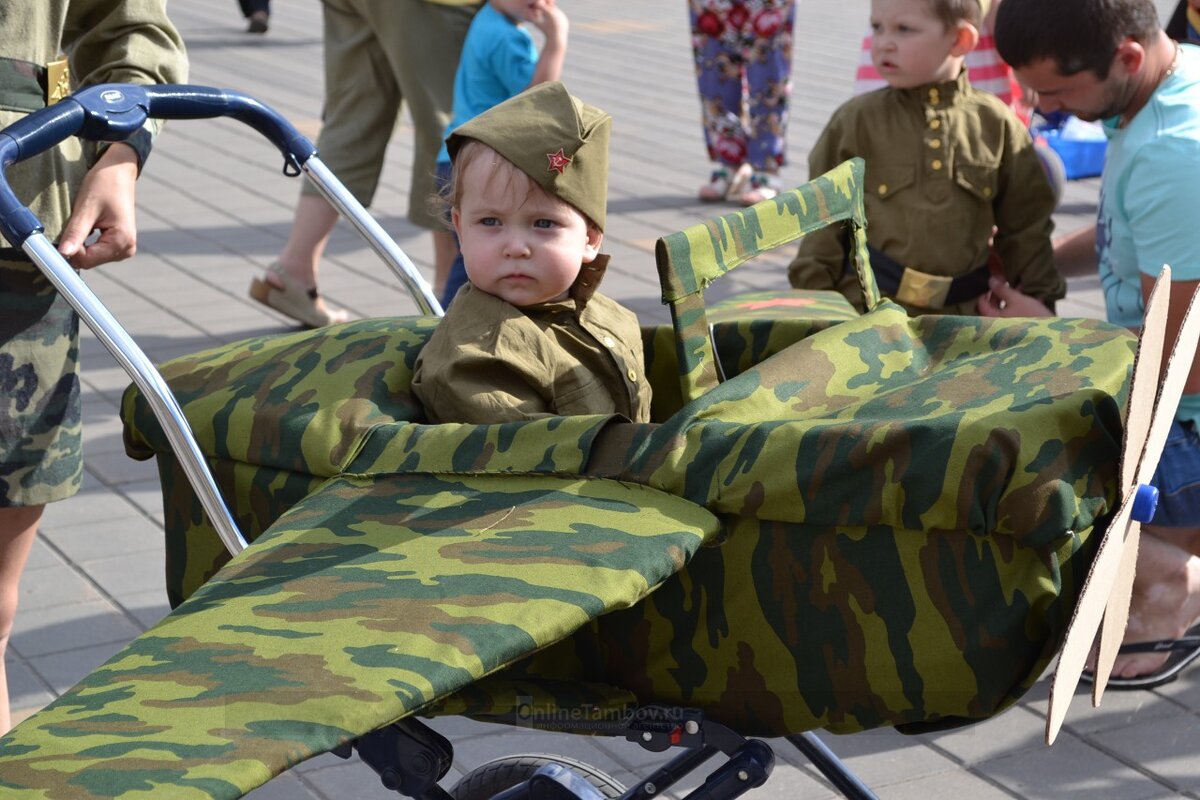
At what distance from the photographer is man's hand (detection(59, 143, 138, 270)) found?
2590 millimetres

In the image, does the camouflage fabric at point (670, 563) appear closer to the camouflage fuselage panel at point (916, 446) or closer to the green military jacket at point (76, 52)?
the camouflage fuselage panel at point (916, 446)

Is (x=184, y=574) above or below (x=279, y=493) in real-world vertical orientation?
below

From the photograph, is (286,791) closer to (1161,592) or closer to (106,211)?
(106,211)

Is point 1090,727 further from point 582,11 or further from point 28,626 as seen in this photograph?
point 582,11

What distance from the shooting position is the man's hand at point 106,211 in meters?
2.59


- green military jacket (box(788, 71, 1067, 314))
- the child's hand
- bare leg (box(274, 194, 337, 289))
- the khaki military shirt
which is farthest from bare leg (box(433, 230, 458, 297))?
the khaki military shirt

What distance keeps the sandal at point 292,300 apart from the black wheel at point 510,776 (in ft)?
10.1

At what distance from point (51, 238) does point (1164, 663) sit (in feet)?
7.71

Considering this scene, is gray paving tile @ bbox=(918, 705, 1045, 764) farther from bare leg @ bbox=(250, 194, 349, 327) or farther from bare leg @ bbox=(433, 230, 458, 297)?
bare leg @ bbox=(250, 194, 349, 327)

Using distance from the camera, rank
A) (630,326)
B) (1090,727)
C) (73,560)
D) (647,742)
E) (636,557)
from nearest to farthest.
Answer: (636,557)
(647,742)
(630,326)
(1090,727)
(73,560)

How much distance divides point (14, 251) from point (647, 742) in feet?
4.10

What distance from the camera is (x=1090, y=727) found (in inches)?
129

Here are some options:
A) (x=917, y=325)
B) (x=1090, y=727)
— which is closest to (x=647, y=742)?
(x=917, y=325)

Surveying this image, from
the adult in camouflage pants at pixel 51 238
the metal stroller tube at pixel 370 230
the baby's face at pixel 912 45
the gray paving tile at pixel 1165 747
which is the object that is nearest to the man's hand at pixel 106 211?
the adult in camouflage pants at pixel 51 238
